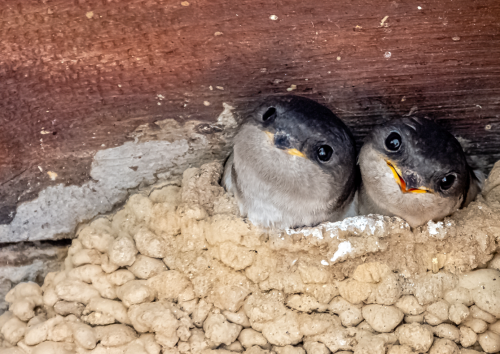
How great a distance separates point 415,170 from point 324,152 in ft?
1.24

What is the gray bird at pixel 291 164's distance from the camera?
2.12 meters

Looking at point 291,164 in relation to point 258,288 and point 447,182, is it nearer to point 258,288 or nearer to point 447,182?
point 258,288

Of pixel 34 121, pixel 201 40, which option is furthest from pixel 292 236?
pixel 34 121

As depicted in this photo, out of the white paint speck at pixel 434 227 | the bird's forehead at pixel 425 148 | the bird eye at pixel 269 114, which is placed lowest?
the white paint speck at pixel 434 227

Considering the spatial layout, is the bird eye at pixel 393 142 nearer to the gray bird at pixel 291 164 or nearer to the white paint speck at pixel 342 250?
the gray bird at pixel 291 164

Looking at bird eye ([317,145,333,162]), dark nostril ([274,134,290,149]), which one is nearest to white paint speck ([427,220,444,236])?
bird eye ([317,145,333,162])

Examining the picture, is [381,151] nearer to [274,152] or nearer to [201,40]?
[274,152]

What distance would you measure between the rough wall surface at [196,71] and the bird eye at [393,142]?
153 millimetres

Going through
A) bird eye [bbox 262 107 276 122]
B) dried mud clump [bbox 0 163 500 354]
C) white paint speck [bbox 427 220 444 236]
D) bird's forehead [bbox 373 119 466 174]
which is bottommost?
dried mud clump [bbox 0 163 500 354]

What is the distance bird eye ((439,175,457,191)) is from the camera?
7.01 feet

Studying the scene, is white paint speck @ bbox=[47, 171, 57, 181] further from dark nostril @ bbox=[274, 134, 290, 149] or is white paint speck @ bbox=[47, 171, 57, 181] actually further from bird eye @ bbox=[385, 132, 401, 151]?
bird eye @ bbox=[385, 132, 401, 151]

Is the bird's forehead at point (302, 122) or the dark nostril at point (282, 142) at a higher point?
the bird's forehead at point (302, 122)

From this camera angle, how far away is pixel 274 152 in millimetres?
2248

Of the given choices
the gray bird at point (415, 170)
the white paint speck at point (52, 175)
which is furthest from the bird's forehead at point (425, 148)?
the white paint speck at point (52, 175)
